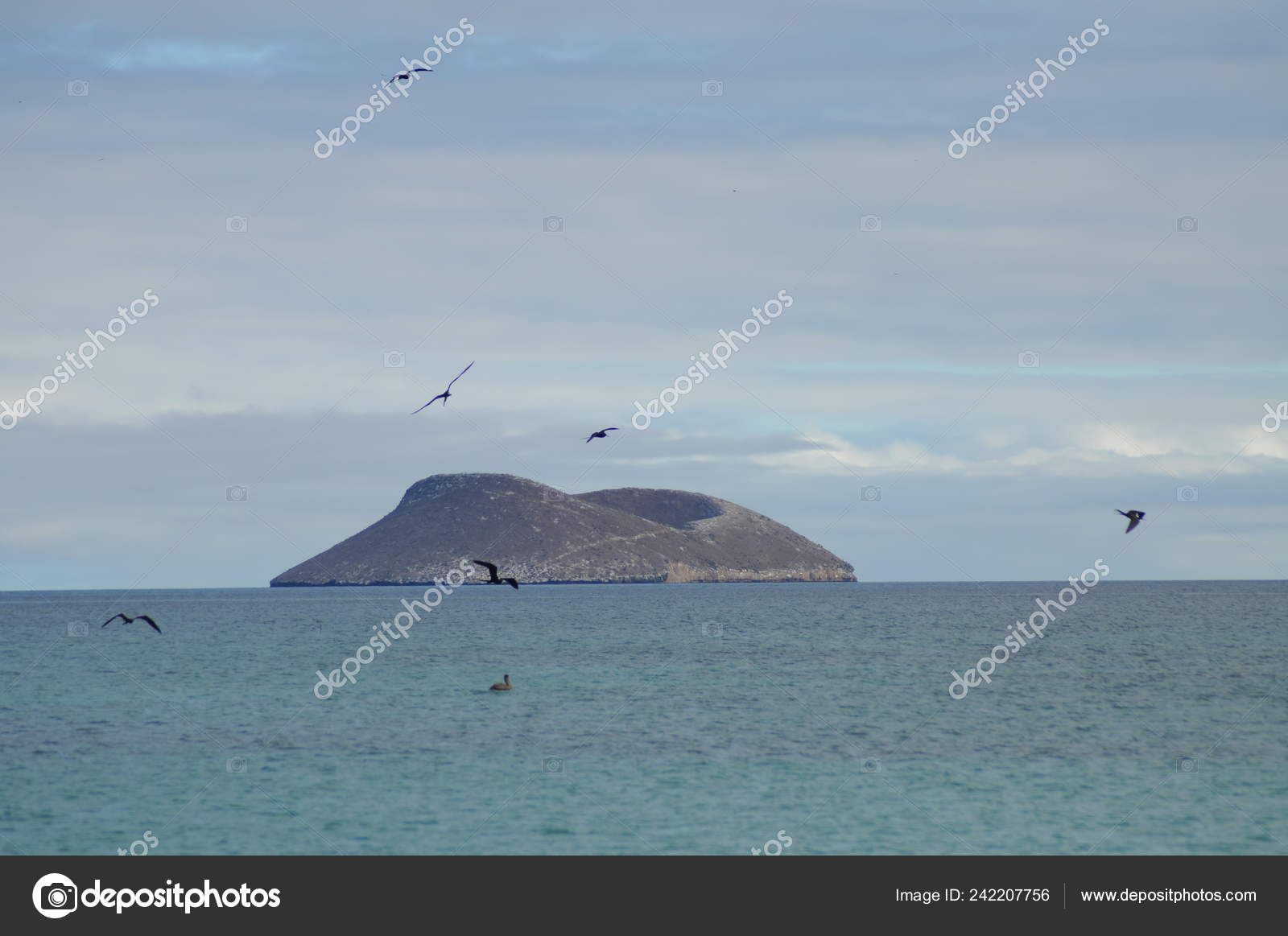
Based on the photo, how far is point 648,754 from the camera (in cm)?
3881

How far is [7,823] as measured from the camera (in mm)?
30000
